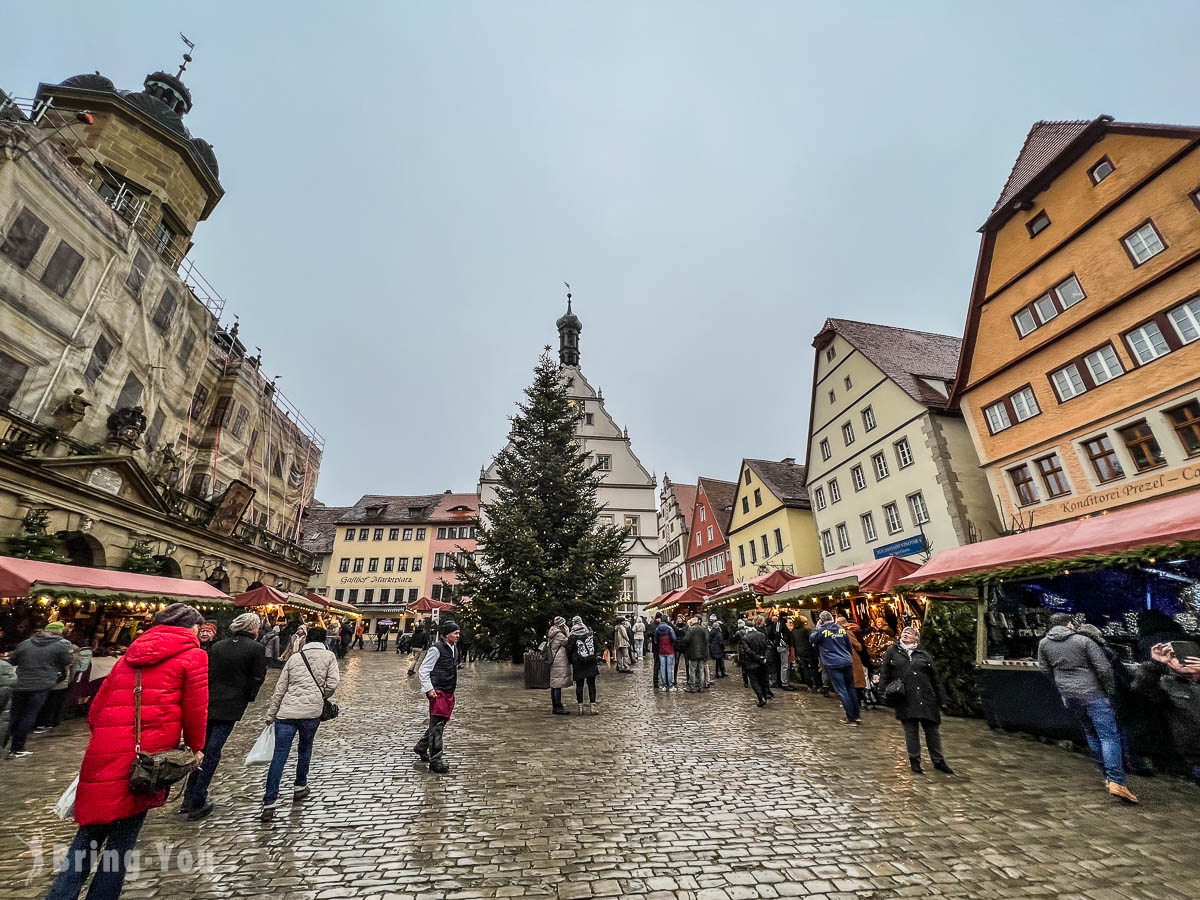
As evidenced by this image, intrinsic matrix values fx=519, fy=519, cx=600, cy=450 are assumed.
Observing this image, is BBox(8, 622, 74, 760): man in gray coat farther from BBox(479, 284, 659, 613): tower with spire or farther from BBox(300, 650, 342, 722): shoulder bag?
BBox(479, 284, 659, 613): tower with spire

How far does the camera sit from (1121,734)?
6.40m

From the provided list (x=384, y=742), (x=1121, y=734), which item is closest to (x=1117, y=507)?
(x=1121, y=734)

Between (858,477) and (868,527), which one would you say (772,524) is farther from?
(868,527)

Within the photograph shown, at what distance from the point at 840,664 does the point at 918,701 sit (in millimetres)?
3091

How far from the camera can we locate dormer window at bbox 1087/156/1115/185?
16.2 metres

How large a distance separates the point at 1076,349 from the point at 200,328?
33606 millimetres

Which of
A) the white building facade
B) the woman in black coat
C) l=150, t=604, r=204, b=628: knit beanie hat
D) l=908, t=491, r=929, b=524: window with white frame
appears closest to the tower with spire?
the white building facade

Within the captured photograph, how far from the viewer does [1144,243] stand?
14.9m

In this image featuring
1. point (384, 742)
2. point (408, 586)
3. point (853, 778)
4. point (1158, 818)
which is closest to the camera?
point (1158, 818)

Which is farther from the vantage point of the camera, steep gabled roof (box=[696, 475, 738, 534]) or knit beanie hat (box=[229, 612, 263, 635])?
steep gabled roof (box=[696, 475, 738, 534])

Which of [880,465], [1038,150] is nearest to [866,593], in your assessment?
[880,465]

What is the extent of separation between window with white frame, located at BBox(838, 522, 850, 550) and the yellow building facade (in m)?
3.08

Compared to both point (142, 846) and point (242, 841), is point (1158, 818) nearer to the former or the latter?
point (242, 841)

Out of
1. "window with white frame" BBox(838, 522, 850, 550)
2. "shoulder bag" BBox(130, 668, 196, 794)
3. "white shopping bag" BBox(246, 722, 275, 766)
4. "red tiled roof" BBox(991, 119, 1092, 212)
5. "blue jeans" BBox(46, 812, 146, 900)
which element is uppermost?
"red tiled roof" BBox(991, 119, 1092, 212)
